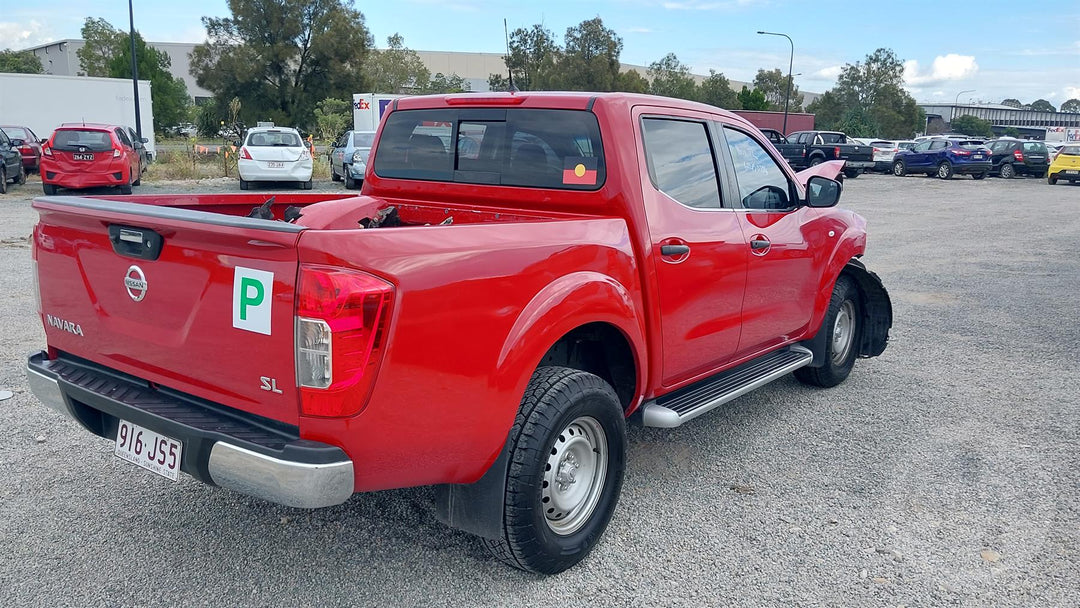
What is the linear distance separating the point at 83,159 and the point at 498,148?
1557 centimetres

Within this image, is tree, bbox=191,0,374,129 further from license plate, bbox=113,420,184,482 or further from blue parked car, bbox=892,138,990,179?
license plate, bbox=113,420,184,482

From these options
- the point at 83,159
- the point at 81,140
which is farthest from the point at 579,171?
the point at 81,140

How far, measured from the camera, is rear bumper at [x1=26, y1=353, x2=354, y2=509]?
8.12 ft

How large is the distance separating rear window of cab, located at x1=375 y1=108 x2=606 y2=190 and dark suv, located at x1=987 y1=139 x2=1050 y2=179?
3198cm

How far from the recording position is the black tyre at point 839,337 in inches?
211

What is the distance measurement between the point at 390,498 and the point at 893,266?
9139mm

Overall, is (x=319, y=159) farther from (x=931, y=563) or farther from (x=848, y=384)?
(x=931, y=563)

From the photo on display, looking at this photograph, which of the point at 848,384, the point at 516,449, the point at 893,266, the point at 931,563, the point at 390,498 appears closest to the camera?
the point at 516,449

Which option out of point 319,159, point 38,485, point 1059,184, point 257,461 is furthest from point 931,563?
point 1059,184

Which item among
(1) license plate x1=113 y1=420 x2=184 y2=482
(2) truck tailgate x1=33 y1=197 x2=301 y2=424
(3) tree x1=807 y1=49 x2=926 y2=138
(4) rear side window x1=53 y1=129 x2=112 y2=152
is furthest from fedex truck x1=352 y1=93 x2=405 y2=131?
(3) tree x1=807 y1=49 x2=926 y2=138

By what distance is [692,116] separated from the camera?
417 centimetres

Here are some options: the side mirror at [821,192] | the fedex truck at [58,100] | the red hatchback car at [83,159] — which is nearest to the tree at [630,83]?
the fedex truck at [58,100]

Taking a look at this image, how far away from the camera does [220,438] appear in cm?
261

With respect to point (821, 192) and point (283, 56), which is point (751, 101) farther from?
point (821, 192)
